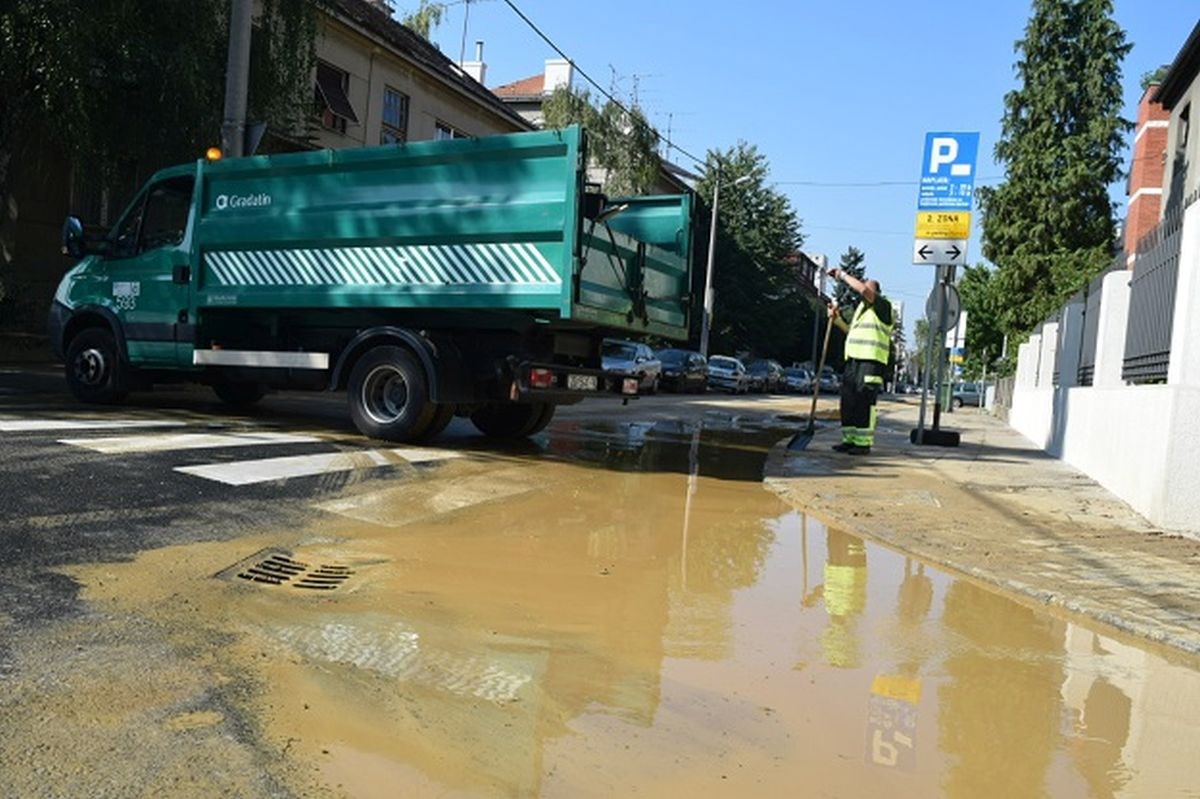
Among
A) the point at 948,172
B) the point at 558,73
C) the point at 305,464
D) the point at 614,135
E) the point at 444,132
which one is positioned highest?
the point at 558,73

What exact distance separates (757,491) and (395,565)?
14.3 feet

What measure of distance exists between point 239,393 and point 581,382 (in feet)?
16.1

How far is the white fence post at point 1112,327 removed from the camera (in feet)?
33.3

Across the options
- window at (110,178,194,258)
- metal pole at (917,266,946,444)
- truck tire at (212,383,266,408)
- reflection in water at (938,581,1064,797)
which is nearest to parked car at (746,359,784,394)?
metal pole at (917,266,946,444)


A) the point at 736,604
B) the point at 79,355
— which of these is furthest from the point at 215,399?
the point at 736,604

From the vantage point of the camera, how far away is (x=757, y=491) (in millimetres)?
8383

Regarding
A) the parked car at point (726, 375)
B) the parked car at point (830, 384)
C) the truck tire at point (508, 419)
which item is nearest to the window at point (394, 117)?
the parked car at point (726, 375)

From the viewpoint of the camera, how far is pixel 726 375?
37875 mm

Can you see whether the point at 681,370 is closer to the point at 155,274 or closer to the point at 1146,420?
the point at 155,274

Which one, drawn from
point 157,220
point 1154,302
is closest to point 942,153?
point 1154,302

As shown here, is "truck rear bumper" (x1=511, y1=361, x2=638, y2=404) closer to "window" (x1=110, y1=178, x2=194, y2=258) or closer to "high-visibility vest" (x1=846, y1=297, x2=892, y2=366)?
"high-visibility vest" (x1=846, y1=297, x2=892, y2=366)

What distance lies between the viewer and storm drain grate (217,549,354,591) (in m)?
4.30

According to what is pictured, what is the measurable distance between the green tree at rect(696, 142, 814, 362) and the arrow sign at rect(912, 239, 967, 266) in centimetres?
4232

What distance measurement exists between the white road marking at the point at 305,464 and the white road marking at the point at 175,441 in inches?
27.3
